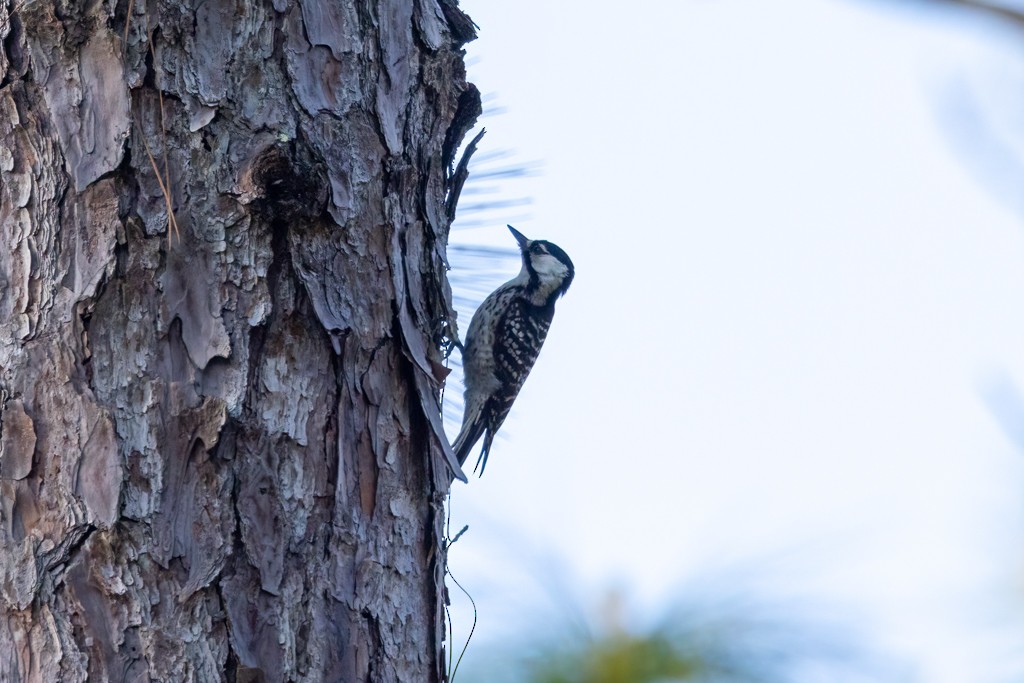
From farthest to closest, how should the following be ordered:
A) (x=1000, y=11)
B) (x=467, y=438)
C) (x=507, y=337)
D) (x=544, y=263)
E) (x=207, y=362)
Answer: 1. (x=544, y=263)
2. (x=507, y=337)
3. (x=467, y=438)
4. (x=207, y=362)
5. (x=1000, y=11)

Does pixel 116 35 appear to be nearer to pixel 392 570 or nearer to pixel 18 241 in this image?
pixel 18 241

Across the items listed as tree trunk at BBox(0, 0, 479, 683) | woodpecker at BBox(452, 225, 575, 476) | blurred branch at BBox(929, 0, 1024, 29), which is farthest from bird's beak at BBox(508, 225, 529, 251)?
blurred branch at BBox(929, 0, 1024, 29)

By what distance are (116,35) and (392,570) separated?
110 cm

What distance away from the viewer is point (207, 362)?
6.32 ft

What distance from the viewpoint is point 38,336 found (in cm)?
190

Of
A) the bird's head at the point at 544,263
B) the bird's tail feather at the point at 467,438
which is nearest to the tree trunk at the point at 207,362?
the bird's tail feather at the point at 467,438

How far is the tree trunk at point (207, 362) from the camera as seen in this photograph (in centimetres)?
180

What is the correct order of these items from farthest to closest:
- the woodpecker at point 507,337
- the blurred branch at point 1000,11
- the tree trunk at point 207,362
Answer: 1. the woodpecker at point 507,337
2. the tree trunk at point 207,362
3. the blurred branch at point 1000,11

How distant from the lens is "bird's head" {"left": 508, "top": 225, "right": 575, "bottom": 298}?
5.30 metres

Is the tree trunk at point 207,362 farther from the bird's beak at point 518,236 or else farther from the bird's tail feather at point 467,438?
the bird's beak at point 518,236

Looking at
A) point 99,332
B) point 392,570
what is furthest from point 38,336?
point 392,570

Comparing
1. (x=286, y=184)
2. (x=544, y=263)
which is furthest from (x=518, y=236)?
(x=286, y=184)

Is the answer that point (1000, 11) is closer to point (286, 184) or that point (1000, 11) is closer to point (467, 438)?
point (286, 184)

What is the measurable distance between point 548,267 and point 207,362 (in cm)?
355
